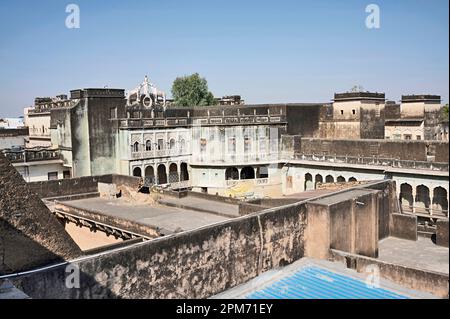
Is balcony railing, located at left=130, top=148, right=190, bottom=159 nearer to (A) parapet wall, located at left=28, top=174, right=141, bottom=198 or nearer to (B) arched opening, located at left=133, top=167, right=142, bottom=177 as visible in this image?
(B) arched opening, located at left=133, top=167, right=142, bottom=177

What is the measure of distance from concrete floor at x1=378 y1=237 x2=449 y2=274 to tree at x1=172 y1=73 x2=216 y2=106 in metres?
52.0

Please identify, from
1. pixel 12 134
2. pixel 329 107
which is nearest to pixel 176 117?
pixel 329 107

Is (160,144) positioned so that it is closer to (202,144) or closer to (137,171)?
(137,171)

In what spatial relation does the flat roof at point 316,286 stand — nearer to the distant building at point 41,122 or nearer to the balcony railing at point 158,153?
the balcony railing at point 158,153

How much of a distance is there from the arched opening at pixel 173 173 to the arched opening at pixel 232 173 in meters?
4.56

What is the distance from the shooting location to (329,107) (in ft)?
146

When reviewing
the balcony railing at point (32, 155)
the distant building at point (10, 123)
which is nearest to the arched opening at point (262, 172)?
the balcony railing at point (32, 155)

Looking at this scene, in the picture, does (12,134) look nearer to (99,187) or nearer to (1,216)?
(99,187)

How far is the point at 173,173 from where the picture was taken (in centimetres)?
4338

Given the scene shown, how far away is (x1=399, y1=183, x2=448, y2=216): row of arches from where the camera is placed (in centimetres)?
1475

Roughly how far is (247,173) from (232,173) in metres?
1.90

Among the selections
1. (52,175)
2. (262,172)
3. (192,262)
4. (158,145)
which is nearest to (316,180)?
(262,172)

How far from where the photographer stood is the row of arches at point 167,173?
4172 centimetres
